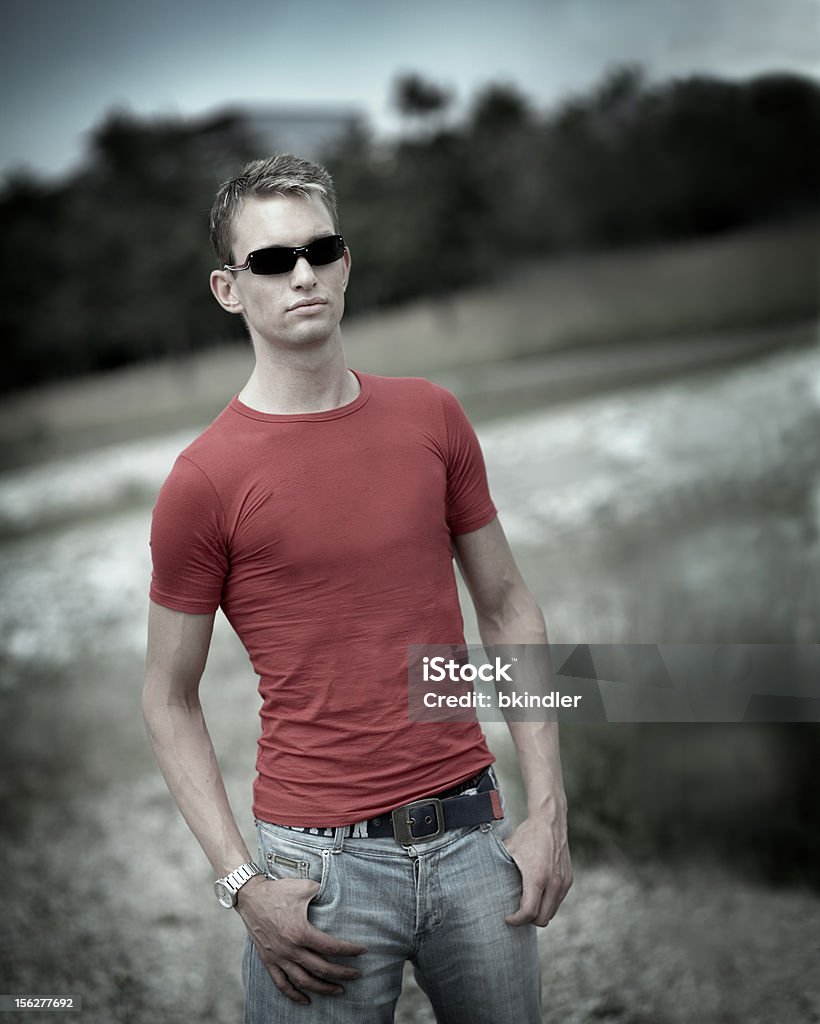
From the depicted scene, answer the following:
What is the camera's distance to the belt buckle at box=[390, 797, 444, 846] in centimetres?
124

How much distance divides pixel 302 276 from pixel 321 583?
0.38 meters

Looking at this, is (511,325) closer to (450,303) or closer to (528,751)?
(450,303)

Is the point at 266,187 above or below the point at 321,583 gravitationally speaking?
above

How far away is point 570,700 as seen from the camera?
175 cm

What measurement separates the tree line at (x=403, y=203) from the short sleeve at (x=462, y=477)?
364 cm

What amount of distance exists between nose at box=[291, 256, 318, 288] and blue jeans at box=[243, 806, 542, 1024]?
672 mm

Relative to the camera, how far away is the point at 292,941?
1221mm

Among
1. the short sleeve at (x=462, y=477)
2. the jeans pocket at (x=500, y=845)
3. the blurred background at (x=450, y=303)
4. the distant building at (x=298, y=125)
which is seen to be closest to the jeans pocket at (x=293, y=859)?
the jeans pocket at (x=500, y=845)

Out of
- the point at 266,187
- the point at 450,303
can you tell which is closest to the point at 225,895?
the point at 266,187

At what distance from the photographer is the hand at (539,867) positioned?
130 cm

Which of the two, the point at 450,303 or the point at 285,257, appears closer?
the point at 285,257

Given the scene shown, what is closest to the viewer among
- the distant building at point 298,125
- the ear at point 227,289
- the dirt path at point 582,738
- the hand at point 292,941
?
the hand at point 292,941

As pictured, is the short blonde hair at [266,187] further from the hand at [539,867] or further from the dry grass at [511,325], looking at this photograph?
the dry grass at [511,325]

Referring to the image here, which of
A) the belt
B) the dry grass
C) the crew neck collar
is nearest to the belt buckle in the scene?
the belt
